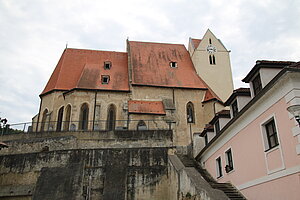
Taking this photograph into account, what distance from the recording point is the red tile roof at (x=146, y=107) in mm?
24062

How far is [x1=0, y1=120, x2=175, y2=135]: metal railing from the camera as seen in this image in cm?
2359

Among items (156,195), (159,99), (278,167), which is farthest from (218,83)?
(278,167)

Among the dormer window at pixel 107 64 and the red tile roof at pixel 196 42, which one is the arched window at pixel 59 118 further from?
the red tile roof at pixel 196 42

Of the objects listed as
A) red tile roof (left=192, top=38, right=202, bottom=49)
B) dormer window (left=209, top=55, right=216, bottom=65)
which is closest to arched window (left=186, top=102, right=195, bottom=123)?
dormer window (left=209, top=55, right=216, bottom=65)

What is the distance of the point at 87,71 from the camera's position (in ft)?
94.0

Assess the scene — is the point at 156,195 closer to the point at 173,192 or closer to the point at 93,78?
the point at 173,192

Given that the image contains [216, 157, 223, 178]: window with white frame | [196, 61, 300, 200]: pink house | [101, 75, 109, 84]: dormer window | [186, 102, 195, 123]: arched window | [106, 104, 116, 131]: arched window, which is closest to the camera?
[196, 61, 300, 200]: pink house

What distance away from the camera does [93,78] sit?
91.7ft

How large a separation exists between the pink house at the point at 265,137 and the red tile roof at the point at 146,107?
9.63 metres

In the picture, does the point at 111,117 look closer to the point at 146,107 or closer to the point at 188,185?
the point at 146,107

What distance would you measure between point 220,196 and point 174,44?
89.3 feet

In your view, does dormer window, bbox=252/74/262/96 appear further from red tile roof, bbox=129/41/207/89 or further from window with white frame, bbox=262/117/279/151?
red tile roof, bbox=129/41/207/89

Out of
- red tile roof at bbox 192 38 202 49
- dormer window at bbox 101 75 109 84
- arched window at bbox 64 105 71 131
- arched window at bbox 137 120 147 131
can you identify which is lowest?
arched window at bbox 137 120 147 131

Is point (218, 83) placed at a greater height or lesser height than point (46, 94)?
greater
